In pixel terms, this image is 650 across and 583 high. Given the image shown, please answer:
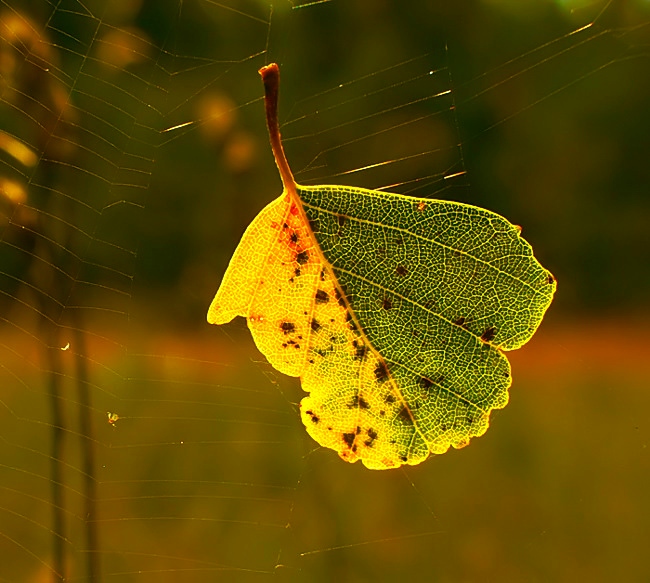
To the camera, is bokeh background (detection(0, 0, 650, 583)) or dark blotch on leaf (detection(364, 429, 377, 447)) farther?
bokeh background (detection(0, 0, 650, 583))

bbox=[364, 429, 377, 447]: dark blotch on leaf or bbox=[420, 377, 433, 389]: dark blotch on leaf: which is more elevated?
bbox=[420, 377, 433, 389]: dark blotch on leaf

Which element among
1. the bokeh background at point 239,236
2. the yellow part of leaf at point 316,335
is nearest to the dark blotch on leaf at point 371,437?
the yellow part of leaf at point 316,335

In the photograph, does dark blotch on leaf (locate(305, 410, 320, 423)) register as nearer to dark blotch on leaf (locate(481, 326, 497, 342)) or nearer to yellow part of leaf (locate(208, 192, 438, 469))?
yellow part of leaf (locate(208, 192, 438, 469))

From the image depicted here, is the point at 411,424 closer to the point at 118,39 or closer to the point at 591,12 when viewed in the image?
the point at 118,39

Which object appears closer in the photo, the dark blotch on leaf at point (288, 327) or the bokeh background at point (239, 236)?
the dark blotch on leaf at point (288, 327)

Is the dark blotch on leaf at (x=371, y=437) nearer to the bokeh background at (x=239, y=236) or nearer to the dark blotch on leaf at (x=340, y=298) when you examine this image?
the dark blotch on leaf at (x=340, y=298)

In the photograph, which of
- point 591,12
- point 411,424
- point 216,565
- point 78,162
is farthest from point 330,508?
point 591,12

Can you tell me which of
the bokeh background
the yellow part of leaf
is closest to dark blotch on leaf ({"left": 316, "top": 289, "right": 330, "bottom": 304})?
the yellow part of leaf

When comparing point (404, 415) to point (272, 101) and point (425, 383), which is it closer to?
point (425, 383)
